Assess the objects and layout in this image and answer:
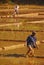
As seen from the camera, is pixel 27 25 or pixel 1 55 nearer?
pixel 1 55

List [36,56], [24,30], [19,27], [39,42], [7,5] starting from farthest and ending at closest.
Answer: [7,5] < [19,27] < [24,30] < [39,42] < [36,56]

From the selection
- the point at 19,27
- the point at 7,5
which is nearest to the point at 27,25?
the point at 19,27

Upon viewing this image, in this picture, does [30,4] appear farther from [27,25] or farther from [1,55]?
[1,55]

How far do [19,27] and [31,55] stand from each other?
30.1 ft

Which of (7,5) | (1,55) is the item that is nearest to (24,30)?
(1,55)

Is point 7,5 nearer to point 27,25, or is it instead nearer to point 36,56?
point 27,25

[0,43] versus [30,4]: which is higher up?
[0,43]

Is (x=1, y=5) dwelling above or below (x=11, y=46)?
below

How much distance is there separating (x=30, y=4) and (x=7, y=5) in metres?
3.31

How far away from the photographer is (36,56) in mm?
12859

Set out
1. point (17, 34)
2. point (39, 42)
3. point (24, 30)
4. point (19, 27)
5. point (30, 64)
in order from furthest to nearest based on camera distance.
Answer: point (19, 27)
point (24, 30)
point (17, 34)
point (39, 42)
point (30, 64)

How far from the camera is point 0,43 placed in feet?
53.4

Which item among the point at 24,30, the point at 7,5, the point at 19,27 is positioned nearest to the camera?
the point at 24,30

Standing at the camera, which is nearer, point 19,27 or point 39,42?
point 39,42
